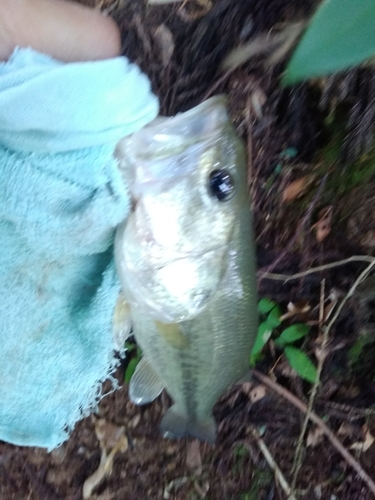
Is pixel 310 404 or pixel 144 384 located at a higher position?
pixel 144 384

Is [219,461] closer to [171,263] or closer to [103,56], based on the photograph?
[171,263]

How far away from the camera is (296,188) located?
1266mm

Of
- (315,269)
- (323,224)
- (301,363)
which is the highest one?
(323,224)

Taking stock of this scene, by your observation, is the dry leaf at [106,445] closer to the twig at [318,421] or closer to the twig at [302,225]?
the twig at [318,421]

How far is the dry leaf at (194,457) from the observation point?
5.39 ft

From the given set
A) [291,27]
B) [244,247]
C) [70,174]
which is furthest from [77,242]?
[291,27]

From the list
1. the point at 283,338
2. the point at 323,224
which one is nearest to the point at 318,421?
the point at 283,338

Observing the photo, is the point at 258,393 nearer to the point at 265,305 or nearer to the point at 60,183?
the point at 265,305

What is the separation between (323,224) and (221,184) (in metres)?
0.64

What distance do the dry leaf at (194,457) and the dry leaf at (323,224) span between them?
0.85 m

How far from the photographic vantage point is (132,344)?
1.52 meters

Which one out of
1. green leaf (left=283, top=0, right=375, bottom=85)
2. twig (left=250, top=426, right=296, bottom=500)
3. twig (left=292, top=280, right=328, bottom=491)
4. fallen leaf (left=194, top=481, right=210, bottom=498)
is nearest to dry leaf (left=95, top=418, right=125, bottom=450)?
fallen leaf (left=194, top=481, right=210, bottom=498)

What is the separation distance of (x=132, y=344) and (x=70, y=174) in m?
0.88

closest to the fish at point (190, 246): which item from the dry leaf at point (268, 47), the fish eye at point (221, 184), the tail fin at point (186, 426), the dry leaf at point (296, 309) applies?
the fish eye at point (221, 184)
